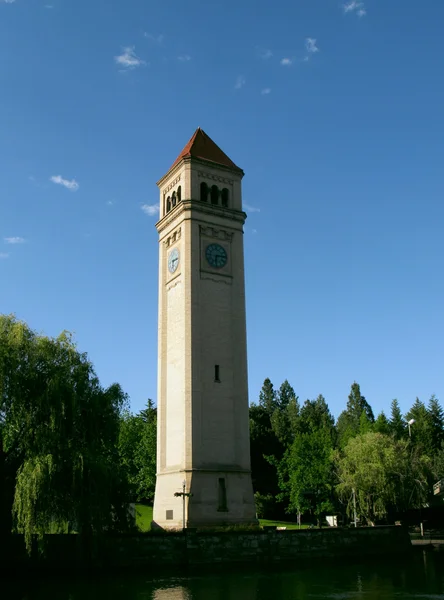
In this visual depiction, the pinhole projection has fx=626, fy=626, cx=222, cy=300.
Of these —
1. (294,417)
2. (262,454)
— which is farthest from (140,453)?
(294,417)

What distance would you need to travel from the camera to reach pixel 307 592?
79.7 ft

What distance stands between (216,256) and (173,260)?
3.27 meters

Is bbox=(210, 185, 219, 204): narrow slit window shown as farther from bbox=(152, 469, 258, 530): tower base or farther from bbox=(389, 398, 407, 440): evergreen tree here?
bbox=(389, 398, 407, 440): evergreen tree

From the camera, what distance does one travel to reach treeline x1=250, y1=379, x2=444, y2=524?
4903cm

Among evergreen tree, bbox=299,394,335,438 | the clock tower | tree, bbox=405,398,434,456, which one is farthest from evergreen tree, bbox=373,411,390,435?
the clock tower

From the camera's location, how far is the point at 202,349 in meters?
42.2

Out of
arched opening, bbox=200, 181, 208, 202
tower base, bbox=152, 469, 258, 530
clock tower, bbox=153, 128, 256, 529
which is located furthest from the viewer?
arched opening, bbox=200, 181, 208, 202

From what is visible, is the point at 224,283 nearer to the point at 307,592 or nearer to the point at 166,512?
the point at 166,512

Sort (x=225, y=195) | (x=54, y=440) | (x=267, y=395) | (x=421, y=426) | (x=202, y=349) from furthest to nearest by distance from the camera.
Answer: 1. (x=267, y=395)
2. (x=421, y=426)
3. (x=225, y=195)
4. (x=202, y=349)
5. (x=54, y=440)

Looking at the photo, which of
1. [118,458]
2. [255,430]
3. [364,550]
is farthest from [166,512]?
[255,430]

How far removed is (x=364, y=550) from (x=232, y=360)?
48.2 ft

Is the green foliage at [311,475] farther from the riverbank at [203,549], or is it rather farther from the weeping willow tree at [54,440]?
the weeping willow tree at [54,440]

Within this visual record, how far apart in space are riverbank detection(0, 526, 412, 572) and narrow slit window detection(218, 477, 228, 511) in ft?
11.6

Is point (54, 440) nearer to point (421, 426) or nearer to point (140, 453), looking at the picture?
point (140, 453)
